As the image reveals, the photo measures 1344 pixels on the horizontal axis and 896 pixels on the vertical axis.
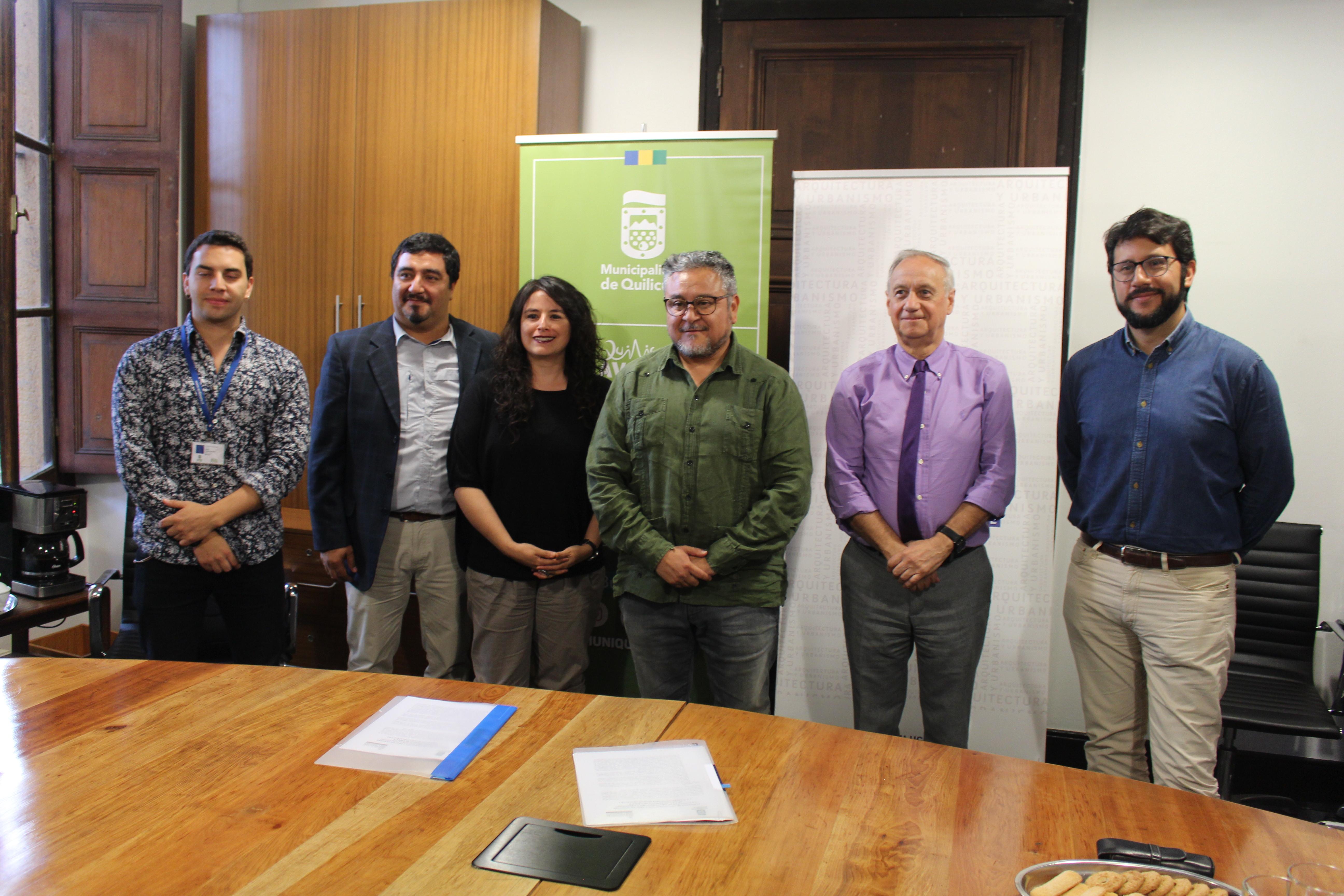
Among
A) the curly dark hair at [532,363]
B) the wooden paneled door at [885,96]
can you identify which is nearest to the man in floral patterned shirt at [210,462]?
the curly dark hair at [532,363]

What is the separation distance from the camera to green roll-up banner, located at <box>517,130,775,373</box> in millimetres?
3176

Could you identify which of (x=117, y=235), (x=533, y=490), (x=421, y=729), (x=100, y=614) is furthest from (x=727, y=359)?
(x=117, y=235)

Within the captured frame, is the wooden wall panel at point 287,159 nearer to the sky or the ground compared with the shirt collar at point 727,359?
nearer to the sky

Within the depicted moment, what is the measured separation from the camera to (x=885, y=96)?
360 cm

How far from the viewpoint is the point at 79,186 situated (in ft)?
12.0

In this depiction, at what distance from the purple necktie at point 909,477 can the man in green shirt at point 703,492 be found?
0.86ft

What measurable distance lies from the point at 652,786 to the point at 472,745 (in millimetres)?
337

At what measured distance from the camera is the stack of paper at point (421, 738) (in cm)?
144

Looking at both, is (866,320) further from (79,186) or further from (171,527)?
(79,186)

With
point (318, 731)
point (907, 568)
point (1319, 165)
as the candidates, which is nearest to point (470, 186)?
point (907, 568)

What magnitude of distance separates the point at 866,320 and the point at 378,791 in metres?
2.23

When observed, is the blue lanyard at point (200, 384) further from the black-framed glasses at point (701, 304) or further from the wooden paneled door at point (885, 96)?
the wooden paneled door at point (885, 96)

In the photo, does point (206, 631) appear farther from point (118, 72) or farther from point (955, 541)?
point (118, 72)

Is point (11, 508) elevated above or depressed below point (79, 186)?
below
